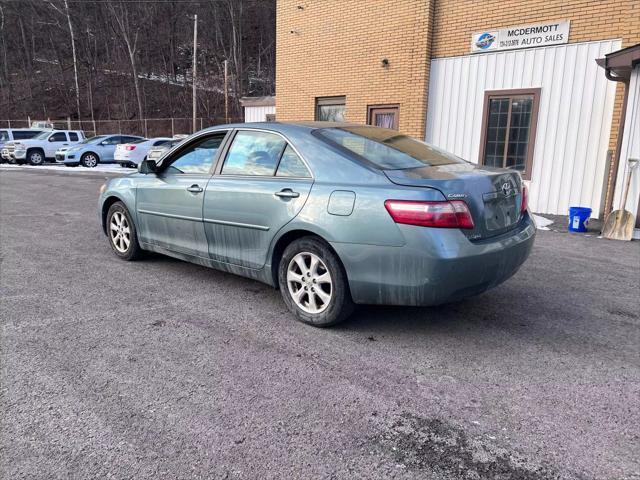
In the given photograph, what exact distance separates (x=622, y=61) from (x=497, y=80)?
3.05 metres

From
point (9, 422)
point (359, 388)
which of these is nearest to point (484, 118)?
point (359, 388)

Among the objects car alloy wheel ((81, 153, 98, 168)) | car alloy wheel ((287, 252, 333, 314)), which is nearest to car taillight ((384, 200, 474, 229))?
car alloy wheel ((287, 252, 333, 314))

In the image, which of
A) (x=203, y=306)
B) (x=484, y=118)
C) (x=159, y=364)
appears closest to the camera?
(x=159, y=364)

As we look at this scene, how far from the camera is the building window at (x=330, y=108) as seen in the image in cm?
1347

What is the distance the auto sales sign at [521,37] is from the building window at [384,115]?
91.1 inches

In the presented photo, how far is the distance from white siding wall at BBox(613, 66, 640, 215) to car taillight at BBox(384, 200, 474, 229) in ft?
20.7

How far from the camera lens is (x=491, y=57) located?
420 inches

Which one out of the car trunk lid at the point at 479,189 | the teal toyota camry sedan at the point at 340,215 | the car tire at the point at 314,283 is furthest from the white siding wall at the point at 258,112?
the car trunk lid at the point at 479,189

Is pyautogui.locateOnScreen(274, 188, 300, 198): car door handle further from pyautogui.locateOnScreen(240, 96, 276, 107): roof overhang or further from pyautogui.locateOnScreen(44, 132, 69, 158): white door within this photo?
pyautogui.locateOnScreen(44, 132, 69, 158): white door

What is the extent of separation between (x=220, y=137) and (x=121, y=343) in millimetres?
2125

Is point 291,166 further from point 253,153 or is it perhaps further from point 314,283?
point 314,283

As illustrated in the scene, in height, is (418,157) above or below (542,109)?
below

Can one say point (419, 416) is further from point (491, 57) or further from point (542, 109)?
point (491, 57)

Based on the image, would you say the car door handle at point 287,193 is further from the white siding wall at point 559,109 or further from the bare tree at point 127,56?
the bare tree at point 127,56
